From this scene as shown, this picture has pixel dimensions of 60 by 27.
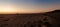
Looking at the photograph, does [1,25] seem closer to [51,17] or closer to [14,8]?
[14,8]

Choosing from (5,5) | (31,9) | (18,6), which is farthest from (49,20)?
(5,5)

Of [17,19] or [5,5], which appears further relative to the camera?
[5,5]

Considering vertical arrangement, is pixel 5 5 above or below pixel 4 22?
above

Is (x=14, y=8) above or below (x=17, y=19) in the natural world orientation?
above

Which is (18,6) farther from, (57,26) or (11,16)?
(57,26)

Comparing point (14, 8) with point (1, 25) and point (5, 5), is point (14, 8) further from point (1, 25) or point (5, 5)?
point (1, 25)

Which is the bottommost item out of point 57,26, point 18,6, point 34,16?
point 57,26

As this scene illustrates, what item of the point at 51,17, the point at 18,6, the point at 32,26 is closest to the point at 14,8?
the point at 18,6

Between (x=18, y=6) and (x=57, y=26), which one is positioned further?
(x=18, y=6)
